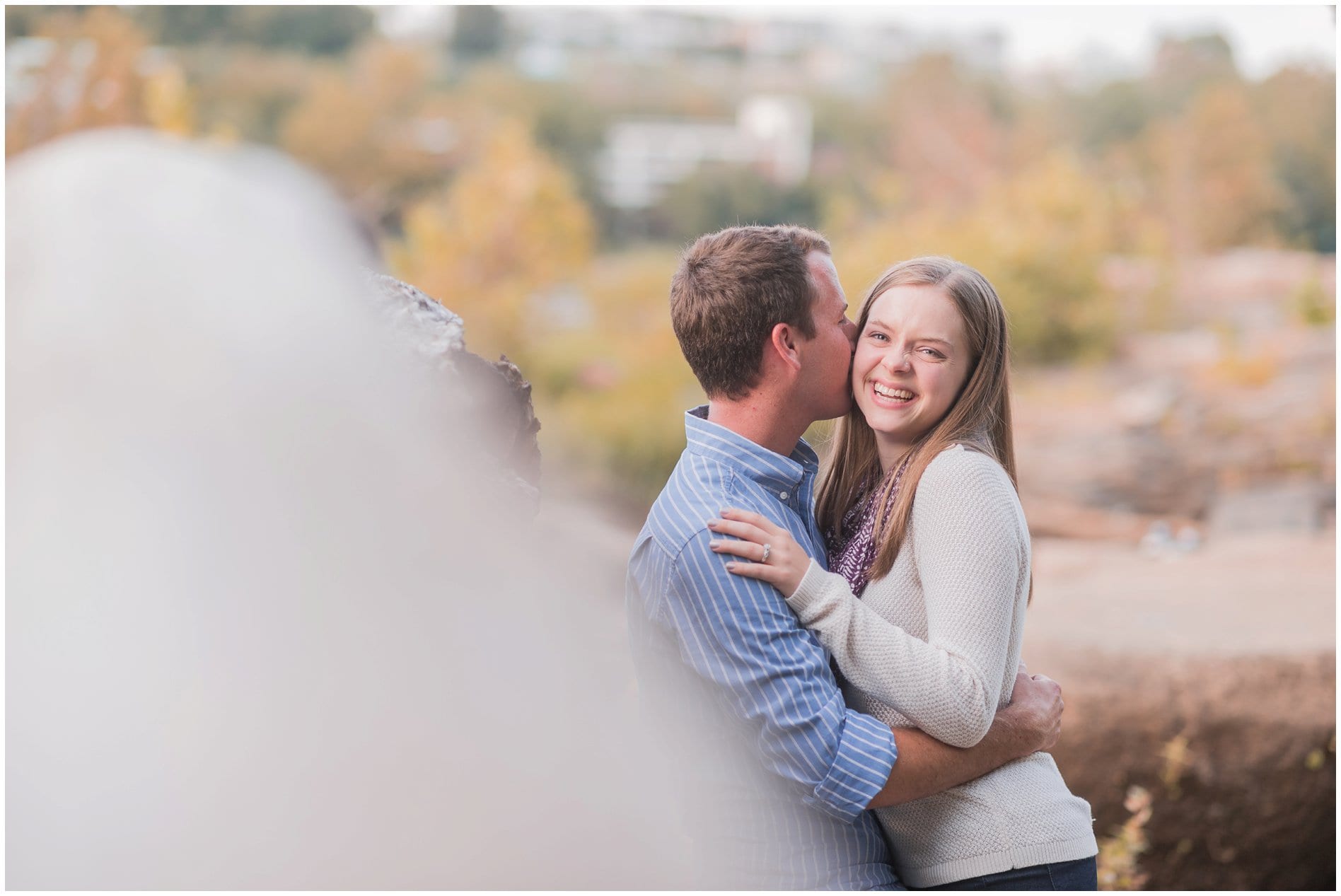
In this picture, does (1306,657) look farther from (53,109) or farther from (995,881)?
(53,109)

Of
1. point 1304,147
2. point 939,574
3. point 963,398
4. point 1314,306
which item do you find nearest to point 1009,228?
point 1314,306

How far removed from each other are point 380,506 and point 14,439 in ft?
1.38

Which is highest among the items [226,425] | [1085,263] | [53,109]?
[53,109]

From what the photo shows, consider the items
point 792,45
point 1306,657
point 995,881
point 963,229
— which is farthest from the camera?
point 792,45

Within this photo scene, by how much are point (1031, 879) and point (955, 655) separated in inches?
15.0

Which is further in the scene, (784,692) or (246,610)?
(784,692)

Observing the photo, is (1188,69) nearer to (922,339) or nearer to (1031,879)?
(922,339)

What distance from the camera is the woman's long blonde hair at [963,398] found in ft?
6.17

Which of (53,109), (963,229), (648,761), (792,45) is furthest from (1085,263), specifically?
(648,761)

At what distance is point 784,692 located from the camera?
5.54 feet

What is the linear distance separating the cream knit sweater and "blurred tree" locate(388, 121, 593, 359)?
30.9 feet

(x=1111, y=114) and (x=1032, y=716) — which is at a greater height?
(x=1111, y=114)

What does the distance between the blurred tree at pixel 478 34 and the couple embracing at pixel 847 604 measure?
1555 cm

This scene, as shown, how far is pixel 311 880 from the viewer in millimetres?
1370
